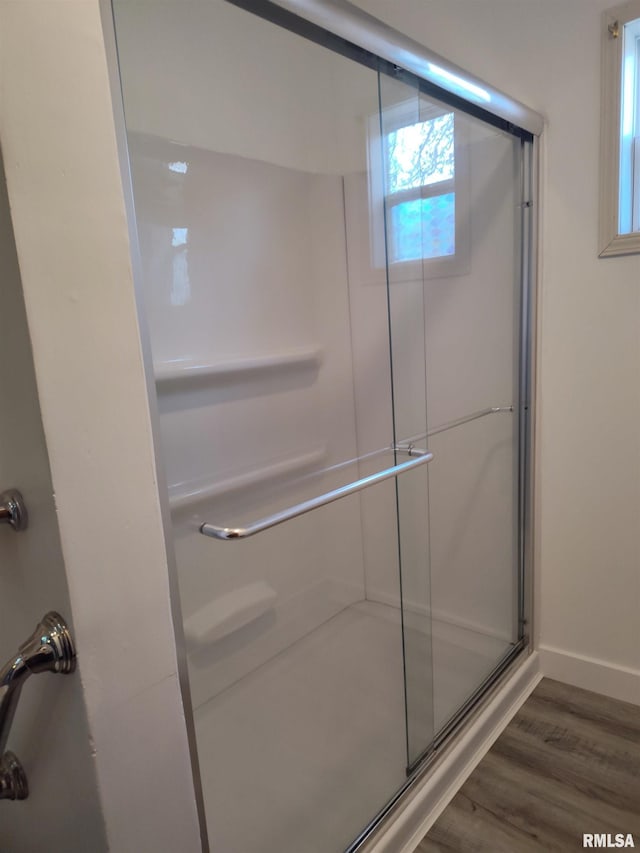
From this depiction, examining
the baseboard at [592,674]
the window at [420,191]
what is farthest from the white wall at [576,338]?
the window at [420,191]

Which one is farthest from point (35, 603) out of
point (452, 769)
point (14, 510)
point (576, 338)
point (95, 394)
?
point (576, 338)

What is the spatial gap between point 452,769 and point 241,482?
0.98m

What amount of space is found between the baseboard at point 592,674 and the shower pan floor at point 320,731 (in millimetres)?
177

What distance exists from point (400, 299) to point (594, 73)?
80 centimetres

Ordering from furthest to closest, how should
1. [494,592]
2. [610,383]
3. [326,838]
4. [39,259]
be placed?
[494,592] < [610,383] < [326,838] < [39,259]

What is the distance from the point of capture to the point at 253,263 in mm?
1757

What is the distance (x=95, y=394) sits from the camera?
0.60m

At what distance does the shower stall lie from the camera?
140 cm

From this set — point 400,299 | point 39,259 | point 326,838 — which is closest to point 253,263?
point 400,299

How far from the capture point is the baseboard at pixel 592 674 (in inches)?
67.1

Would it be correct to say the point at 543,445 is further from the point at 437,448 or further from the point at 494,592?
the point at 494,592

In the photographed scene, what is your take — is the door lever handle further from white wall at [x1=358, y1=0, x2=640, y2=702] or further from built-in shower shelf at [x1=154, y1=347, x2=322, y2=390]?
white wall at [x1=358, y1=0, x2=640, y2=702]

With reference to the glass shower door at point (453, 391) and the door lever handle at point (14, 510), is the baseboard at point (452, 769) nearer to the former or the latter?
the glass shower door at point (453, 391)

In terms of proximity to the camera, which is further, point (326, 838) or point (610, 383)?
point (610, 383)
